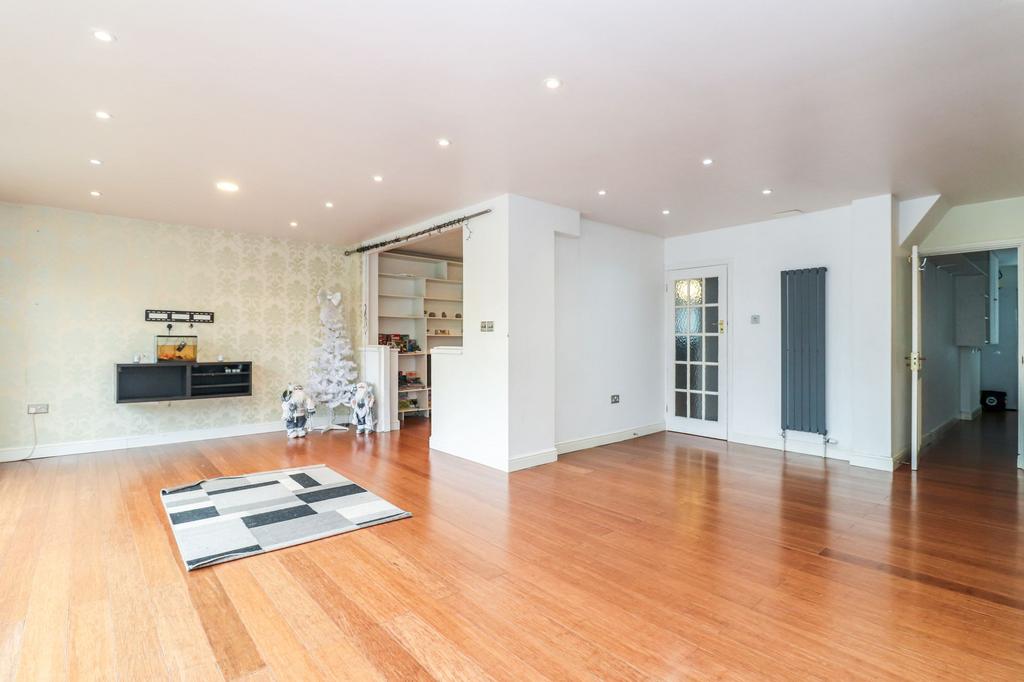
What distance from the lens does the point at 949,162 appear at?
4.06 meters

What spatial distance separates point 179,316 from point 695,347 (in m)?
6.79

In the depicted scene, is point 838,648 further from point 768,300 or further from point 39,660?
point 768,300

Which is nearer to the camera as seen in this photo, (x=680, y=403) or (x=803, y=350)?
(x=803, y=350)

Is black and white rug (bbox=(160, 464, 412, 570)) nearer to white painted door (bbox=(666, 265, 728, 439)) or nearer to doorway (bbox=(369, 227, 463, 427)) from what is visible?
doorway (bbox=(369, 227, 463, 427))

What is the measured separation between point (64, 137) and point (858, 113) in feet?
17.8

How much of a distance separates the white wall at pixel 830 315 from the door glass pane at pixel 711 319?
226 mm

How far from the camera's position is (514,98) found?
3.00m

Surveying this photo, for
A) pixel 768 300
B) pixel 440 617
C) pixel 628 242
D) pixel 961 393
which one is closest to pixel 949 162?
pixel 768 300

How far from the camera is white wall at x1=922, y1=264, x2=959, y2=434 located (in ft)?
21.7

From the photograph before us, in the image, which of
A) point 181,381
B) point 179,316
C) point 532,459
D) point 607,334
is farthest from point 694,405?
point 179,316

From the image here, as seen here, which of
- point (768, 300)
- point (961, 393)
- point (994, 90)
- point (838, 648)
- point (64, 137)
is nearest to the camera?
point (838, 648)

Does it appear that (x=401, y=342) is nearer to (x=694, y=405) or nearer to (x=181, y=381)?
(x=181, y=381)

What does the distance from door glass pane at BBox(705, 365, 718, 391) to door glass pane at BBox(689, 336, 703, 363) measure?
205 mm

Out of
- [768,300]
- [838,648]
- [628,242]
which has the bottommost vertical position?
[838,648]
